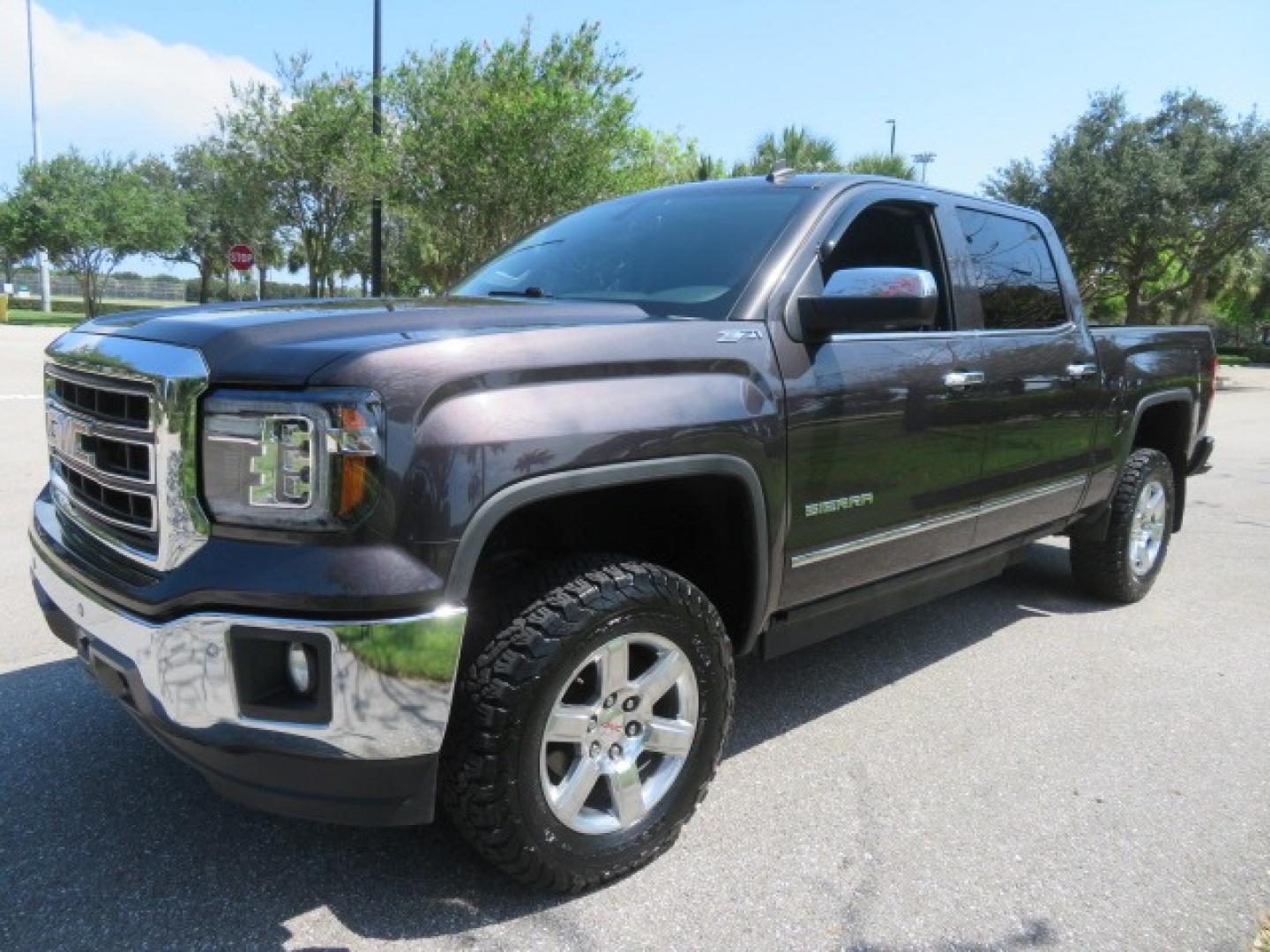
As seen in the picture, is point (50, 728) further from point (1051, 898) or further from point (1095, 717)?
point (1095, 717)

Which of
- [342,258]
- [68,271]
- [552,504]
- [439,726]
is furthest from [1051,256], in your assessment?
[68,271]

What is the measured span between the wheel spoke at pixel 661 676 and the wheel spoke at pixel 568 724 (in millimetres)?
176

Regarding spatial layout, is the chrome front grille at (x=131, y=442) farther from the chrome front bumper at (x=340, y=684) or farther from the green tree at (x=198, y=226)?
the green tree at (x=198, y=226)

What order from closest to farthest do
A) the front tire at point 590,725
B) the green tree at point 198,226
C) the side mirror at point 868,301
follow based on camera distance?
the front tire at point 590,725, the side mirror at point 868,301, the green tree at point 198,226

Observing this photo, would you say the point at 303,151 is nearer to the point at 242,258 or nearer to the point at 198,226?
the point at 242,258

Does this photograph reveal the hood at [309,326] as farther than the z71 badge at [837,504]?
Answer: No

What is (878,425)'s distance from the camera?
313 cm

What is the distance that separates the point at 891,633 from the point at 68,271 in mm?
45028

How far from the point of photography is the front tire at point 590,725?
2254 mm

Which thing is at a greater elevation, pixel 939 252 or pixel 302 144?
pixel 302 144

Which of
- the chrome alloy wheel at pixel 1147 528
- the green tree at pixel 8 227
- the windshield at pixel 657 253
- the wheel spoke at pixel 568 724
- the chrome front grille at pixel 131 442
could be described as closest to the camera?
the chrome front grille at pixel 131 442

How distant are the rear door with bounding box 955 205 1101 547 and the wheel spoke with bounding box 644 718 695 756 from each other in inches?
69.6

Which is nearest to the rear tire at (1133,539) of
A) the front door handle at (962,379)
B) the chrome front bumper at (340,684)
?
the front door handle at (962,379)

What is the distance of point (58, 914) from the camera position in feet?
7.69
